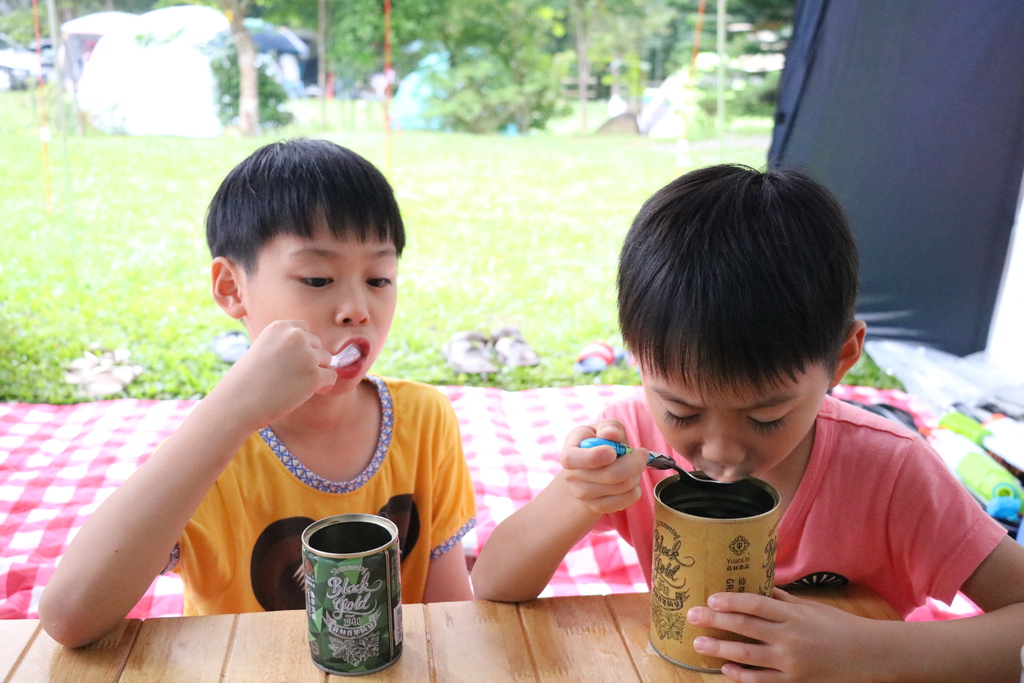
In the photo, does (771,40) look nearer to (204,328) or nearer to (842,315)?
(204,328)

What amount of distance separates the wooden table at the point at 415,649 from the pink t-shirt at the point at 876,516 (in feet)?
0.70

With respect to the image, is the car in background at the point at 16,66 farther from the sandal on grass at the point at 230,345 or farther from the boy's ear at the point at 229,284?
the boy's ear at the point at 229,284

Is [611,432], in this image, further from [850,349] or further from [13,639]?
[13,639]

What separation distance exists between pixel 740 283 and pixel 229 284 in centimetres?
74

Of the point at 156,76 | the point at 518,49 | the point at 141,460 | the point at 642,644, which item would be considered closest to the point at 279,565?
the point at 642,644

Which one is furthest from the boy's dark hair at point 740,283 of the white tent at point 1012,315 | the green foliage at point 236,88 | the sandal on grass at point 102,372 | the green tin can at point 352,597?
the green foliage at point 236,88

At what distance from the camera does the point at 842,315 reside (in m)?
0.92

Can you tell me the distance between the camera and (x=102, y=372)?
136 inches

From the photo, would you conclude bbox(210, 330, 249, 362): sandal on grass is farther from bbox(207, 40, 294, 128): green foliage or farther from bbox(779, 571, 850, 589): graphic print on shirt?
bbox(779, 571, 850, 589): graphic print on shirt

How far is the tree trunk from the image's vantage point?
17.5 feet

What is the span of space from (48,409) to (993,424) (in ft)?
9.63

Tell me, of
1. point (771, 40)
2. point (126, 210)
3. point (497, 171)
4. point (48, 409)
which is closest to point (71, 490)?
point (48, 409)

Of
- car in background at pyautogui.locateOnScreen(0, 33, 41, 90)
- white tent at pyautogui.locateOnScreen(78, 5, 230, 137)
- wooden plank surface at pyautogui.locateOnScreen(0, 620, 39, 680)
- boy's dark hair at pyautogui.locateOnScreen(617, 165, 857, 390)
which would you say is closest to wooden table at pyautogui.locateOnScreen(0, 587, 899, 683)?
wooden plank surface at pyautogui.locateOnScreen(0, 620, 39, 680)

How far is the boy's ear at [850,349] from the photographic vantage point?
0.96m
